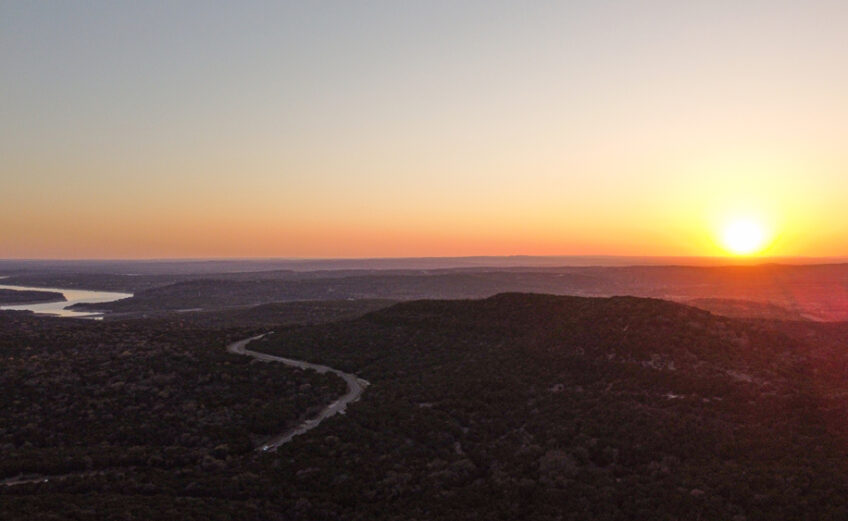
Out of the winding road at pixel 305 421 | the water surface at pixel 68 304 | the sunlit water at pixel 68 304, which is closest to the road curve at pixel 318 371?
the winding road at pixel 305 421

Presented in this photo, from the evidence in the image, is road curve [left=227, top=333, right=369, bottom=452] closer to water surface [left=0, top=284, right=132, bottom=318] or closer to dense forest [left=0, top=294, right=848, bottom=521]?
dense forest [left=0, top=294, right=848, bottom=521]

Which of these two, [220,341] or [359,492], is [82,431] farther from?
[220,341]

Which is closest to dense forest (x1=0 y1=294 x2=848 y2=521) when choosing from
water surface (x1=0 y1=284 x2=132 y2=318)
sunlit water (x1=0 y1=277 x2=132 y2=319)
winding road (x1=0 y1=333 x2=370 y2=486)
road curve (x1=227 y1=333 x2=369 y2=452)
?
winding road (x1=0 y1=333 x2=370 y2=486)

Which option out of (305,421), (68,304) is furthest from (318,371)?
(68,304)

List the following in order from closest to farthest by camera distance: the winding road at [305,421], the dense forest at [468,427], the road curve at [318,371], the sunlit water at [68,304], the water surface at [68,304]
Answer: the dense forest at [468,427] → the winding road at [305,421] → the road curve at [318,371] → the sunlit water at [68,304] → the water surface at [68,304]

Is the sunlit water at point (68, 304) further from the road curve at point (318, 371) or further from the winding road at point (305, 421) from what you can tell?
the winding road at point (305, 421)

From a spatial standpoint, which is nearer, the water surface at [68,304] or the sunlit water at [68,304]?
the sunlit water at [68,304]
